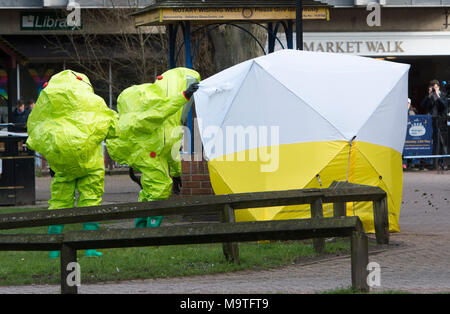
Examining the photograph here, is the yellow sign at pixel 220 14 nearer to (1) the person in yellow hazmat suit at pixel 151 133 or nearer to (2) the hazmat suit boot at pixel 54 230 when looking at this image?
(1) the person in yellow hazmat suit at pixel 151 133

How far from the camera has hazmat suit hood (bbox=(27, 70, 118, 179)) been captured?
9.31m

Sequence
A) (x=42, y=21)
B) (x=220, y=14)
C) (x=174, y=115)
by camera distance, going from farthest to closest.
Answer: (x=42, y=21) → (x=220, y=14) → (x=174, y=115)

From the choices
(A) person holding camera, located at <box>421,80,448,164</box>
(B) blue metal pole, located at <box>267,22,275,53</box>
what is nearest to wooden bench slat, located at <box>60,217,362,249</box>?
(B) blue metal pole, located at <box>267,22,275,53</box>

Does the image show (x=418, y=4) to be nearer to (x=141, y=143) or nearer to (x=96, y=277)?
(x=141, y=143)

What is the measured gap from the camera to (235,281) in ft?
25.5

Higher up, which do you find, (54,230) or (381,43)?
(381,43)

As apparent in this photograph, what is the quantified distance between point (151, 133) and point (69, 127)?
1561 millimetres

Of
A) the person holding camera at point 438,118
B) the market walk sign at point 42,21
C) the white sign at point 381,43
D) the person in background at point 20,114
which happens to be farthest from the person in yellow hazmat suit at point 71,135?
the white sign at point 381,43

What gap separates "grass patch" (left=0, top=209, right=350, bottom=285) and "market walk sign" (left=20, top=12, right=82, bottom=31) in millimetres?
20001

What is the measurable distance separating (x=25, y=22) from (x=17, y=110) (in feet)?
21.2

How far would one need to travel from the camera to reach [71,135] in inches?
367

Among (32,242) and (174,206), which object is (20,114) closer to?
(174,206)

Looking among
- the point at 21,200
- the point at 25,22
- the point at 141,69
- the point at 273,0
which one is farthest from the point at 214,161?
the point at 25,22

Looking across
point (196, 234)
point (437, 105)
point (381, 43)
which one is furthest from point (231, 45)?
point (381, 43)
